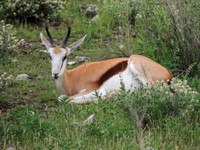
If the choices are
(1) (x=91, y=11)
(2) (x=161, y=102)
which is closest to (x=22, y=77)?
(2) (x=161, y=102)

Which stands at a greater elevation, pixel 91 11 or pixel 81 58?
pixel 91 11

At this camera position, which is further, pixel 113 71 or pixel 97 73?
pixel 97 73

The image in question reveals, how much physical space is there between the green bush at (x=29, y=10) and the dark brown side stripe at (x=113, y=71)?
3676mm

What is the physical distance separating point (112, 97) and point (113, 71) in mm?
1079

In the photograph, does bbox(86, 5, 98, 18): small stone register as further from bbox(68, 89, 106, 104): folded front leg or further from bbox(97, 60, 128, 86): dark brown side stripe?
bbox(68, 89, 106, 104): folded front leg

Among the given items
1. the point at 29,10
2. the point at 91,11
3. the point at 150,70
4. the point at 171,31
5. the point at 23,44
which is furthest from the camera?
the point at 91,11

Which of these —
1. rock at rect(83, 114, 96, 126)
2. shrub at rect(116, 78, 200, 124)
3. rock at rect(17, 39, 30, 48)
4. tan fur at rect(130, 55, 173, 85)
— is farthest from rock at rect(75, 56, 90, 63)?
shrub at rect(116, 78, 200, 124)

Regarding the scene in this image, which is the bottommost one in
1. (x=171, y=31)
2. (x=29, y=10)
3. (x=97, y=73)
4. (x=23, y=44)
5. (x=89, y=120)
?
(x=23, y=44)

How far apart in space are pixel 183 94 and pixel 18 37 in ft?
18.7

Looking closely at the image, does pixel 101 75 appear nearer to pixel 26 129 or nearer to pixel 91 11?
pixel 26 129

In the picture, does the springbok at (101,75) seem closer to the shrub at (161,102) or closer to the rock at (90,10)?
the shrub at (161,102)

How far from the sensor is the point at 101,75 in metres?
9.21

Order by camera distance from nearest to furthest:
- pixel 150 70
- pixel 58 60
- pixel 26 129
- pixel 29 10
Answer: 1. pixel 26 129
2. pixel 150 70
3. pixel 58 60
4. pixel 29 10

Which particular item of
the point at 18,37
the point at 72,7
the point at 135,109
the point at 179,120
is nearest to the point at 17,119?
the point at 135,109
